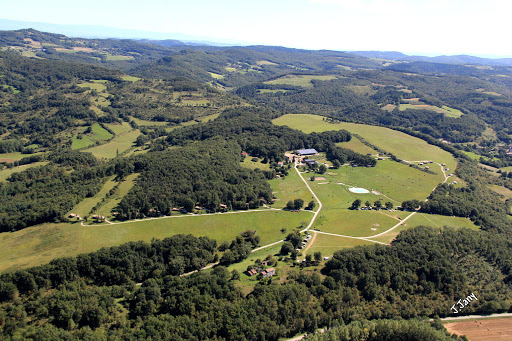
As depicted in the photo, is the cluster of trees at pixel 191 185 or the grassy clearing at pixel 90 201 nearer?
the grassy clearing at pixel 90 201

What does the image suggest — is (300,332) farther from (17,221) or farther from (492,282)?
(17,221)

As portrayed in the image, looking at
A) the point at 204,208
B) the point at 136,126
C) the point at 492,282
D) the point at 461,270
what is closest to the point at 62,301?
the point at 204,208

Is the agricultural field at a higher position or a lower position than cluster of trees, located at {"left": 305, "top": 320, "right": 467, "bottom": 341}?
higher

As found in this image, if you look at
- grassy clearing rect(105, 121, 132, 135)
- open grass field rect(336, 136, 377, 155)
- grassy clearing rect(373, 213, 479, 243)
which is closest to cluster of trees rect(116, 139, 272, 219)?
grassy clearing rect(373, 213, 479, 243)

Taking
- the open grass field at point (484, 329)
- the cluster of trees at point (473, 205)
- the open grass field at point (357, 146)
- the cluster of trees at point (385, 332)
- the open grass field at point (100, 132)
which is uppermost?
the open grass field at point (357, 146)

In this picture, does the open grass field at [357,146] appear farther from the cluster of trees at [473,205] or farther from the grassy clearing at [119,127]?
the grassy clearing at [119,127]

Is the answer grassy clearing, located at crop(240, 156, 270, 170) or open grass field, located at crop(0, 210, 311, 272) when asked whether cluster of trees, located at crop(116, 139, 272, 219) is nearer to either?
open grass field, located at crop(0, 210, 311, 272)

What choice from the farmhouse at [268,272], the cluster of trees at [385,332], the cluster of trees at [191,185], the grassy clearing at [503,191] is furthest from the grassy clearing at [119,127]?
the grassy clearing at [503,191]
